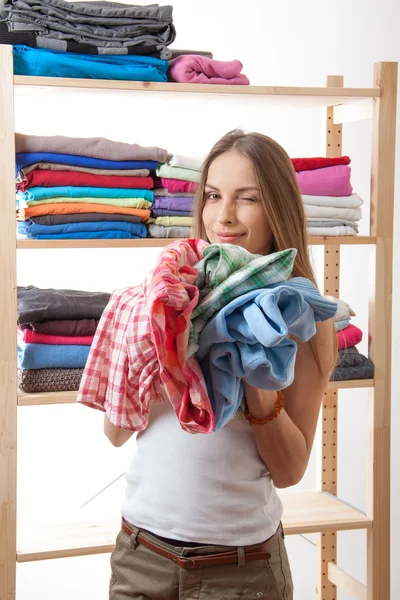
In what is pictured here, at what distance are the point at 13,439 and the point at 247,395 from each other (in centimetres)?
94

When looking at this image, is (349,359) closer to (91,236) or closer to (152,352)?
(91,236)

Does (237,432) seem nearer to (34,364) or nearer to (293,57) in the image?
(34,364)

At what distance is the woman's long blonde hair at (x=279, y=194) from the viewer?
4.97 feet

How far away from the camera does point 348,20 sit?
288 centimetres

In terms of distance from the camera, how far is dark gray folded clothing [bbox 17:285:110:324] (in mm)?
2100

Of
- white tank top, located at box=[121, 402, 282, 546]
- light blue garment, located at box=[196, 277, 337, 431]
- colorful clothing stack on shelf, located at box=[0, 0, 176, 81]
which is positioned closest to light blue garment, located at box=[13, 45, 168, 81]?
colorful clothing stack on shelf, located at box=[0, 0, 176, 81]

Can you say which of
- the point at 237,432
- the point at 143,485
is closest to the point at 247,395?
the point at 237,432

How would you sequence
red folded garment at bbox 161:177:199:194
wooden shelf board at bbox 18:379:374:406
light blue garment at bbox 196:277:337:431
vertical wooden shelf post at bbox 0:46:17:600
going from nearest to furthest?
light blue garment at bbox 196:277:337:431 → vertical wooden shelf post at bbox 0:46:17:600 → wooden shelf board at bbox 18:379:374:406 → red folded garment at bbox 161:177:199:194

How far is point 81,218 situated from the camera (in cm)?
213

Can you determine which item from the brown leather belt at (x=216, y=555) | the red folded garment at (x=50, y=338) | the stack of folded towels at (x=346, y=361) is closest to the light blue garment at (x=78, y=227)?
the red folded garment at (x=50, y=338)

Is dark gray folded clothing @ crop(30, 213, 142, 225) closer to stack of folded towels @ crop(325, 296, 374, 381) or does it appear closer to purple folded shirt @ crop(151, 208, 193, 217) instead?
purple folded shirt @ crop(151, 208, 193, 217)

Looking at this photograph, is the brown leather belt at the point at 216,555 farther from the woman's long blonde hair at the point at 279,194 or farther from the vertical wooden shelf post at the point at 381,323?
the vertical wooden shelf post at the point at 381,323

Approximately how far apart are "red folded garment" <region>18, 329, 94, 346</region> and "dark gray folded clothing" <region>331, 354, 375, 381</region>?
69 centimetres

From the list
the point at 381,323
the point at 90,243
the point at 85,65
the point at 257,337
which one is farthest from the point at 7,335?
the point at 257,337
